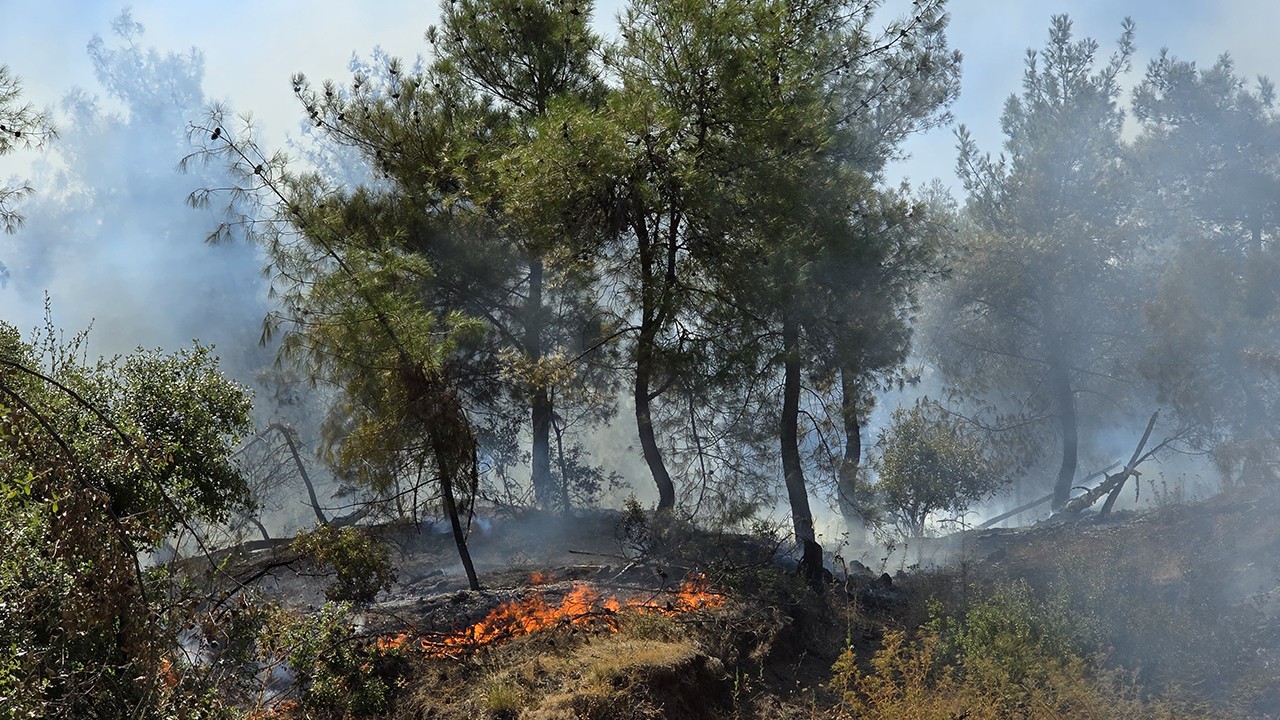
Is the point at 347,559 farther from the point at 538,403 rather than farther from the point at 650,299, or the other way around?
the point at 538,403

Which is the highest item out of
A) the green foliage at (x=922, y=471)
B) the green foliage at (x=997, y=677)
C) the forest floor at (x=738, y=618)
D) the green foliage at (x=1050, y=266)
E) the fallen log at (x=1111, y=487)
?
the green foliage at (x=1050, y=266)

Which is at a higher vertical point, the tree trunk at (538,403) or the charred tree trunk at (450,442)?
the tree trunk at (538,403)

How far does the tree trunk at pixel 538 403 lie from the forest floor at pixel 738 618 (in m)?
2.60

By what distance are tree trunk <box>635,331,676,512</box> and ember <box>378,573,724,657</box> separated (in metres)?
3.21

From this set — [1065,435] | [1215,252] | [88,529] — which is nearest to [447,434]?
[88,529]

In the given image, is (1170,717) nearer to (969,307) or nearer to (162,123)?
(969,307)

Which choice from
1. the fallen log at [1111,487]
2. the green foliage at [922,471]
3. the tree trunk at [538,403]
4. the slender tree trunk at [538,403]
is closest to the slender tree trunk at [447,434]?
the tree trunk at [538,403]

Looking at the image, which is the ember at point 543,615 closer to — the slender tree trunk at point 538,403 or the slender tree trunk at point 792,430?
the slender tree trunk at point 792,430

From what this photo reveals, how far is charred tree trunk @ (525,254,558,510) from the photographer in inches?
711

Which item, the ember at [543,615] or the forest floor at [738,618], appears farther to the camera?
the ember at [543,615]

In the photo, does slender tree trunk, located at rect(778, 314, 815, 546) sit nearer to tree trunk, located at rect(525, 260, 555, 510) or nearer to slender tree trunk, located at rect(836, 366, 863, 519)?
slender tree trunk, located at rect(836, 366, 863, 519)

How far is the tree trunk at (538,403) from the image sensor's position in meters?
18.1

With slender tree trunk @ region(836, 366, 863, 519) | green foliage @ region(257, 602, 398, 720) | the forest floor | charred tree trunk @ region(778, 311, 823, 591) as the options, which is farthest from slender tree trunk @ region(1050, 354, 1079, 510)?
green foliage @ region(257, 602, 398, 720)

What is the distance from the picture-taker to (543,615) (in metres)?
9.17
